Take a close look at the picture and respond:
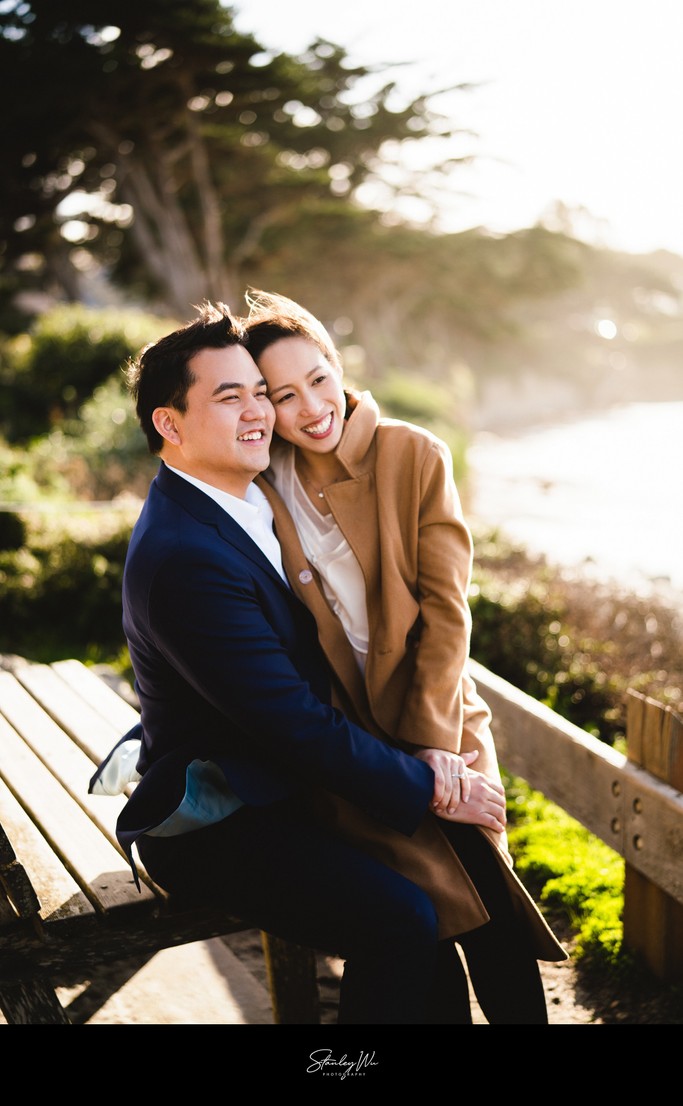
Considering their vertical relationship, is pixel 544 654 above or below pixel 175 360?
below

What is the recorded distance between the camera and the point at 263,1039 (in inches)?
98.3

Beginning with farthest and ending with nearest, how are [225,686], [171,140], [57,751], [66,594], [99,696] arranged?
[171,140] < [66,594] < [99,696] < [57,751] < [225,686]

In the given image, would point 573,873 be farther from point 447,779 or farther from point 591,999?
point 447,779

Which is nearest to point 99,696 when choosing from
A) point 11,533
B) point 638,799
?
point 638,799

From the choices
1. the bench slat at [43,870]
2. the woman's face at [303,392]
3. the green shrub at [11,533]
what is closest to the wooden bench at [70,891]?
the bench slat at [43,870]

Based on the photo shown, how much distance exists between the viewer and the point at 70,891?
7.73 ft

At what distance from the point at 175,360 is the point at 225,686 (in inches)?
31.7

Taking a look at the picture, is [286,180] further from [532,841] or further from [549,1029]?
[549,1029]

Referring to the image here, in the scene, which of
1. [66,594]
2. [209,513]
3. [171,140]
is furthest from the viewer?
[171,140]

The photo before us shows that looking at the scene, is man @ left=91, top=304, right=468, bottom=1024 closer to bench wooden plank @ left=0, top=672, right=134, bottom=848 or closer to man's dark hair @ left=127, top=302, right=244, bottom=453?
man's dark hair @ left=127, top=302, right=244, bottom=453

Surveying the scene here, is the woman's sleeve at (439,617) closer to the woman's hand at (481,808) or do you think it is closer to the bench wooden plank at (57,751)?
the woman's hand at (481,808)

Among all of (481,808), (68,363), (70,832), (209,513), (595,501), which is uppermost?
(209,513)

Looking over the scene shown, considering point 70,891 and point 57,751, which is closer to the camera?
point 70,891

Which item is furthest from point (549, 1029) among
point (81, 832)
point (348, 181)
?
point (348, 181)
